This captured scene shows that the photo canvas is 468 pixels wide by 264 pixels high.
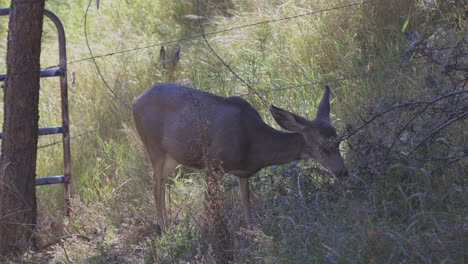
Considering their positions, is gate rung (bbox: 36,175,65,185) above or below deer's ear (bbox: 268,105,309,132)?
below

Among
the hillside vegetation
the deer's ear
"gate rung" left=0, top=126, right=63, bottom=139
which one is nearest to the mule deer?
the deer's ear

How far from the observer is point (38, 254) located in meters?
7.32

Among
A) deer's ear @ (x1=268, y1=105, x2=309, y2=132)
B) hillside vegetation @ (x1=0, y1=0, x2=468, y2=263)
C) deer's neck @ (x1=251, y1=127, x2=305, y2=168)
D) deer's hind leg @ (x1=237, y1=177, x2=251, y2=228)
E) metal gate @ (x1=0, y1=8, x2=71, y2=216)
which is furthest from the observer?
metal gate @ (x1=0, y1=8, x2=71, y2=216)

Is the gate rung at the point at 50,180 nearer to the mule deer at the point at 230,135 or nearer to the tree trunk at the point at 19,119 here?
the tree trunk at the point at 19,119

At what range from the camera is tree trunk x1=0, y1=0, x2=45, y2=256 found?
7.17 meters

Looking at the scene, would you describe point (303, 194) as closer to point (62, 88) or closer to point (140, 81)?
point (62, 88)

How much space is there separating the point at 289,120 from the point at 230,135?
54 cm

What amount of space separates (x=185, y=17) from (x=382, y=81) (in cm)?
455

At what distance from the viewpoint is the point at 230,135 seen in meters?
7.20

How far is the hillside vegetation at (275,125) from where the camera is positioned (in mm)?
5566

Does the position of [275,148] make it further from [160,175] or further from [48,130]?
[48,130]

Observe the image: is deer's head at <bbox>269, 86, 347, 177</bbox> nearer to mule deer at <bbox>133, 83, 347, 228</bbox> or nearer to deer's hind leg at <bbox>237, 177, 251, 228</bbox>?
mule deer at <bbox>133, 83, 347, 228</bbox>

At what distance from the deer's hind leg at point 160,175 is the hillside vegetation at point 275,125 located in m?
0.16

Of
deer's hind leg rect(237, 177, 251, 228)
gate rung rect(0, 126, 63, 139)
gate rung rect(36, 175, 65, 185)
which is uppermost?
gate rung rect(0, 126, 63, 139)
